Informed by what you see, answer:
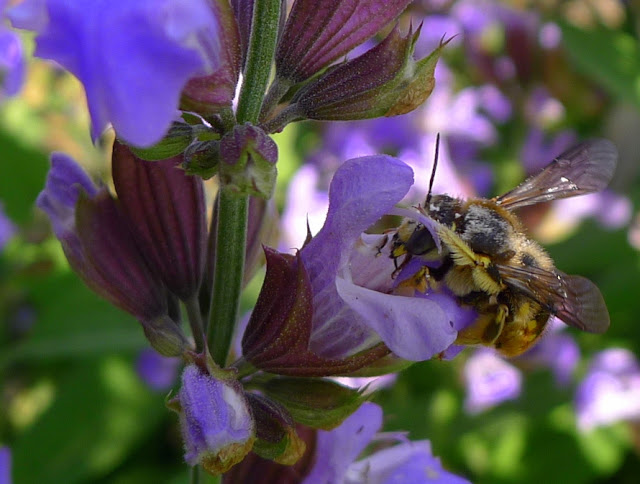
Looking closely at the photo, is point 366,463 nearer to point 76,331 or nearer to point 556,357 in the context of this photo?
point 76,331

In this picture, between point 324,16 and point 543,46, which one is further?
point 543,46

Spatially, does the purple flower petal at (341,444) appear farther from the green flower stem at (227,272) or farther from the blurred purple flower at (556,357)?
the blurred purple flower at (556,357)

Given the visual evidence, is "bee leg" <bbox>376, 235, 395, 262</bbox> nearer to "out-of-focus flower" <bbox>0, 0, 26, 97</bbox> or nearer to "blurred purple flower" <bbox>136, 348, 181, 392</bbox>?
"out-of-focus flower" <bbox>0, 0, 26, 97</bbox>

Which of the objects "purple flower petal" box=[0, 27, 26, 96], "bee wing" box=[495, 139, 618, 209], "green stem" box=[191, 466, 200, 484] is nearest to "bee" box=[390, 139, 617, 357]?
"bee wing" box=[495, 139, 618, 209]

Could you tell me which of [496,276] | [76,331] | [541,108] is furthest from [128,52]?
[541,108]

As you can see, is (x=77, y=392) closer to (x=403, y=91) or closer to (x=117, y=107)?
(x=403, y=91)

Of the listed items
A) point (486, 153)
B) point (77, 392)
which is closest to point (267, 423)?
point (77, 392)
